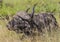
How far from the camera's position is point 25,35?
6516 millimetres

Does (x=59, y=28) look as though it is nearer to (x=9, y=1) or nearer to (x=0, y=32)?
(x=0, y=32)

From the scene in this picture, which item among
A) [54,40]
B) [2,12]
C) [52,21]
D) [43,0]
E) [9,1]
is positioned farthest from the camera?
[9,1]

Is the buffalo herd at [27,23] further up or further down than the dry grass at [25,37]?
further up

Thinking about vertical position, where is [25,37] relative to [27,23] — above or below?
below

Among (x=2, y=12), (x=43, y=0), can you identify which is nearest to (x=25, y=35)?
(x=2, y=12)

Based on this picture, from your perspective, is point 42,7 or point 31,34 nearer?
point 31,34

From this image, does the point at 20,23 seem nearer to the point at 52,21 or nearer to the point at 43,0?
the point at 52,21

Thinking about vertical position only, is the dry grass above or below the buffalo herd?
below

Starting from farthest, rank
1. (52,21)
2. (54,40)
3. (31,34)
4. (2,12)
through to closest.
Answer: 1. (2,12)
2. (52,21)
3. (31,34)
4. (54,40)

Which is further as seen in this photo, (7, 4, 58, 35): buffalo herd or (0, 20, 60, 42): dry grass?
(7, 4, 58, 35): buffalo herd

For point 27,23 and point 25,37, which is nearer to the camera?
point 25,37

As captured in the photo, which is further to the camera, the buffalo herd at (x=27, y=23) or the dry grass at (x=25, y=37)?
the buffalo herd at (x=27, y=23)

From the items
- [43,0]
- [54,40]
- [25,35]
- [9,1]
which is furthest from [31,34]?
[9,1]

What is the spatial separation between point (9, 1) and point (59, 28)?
5192 mm
